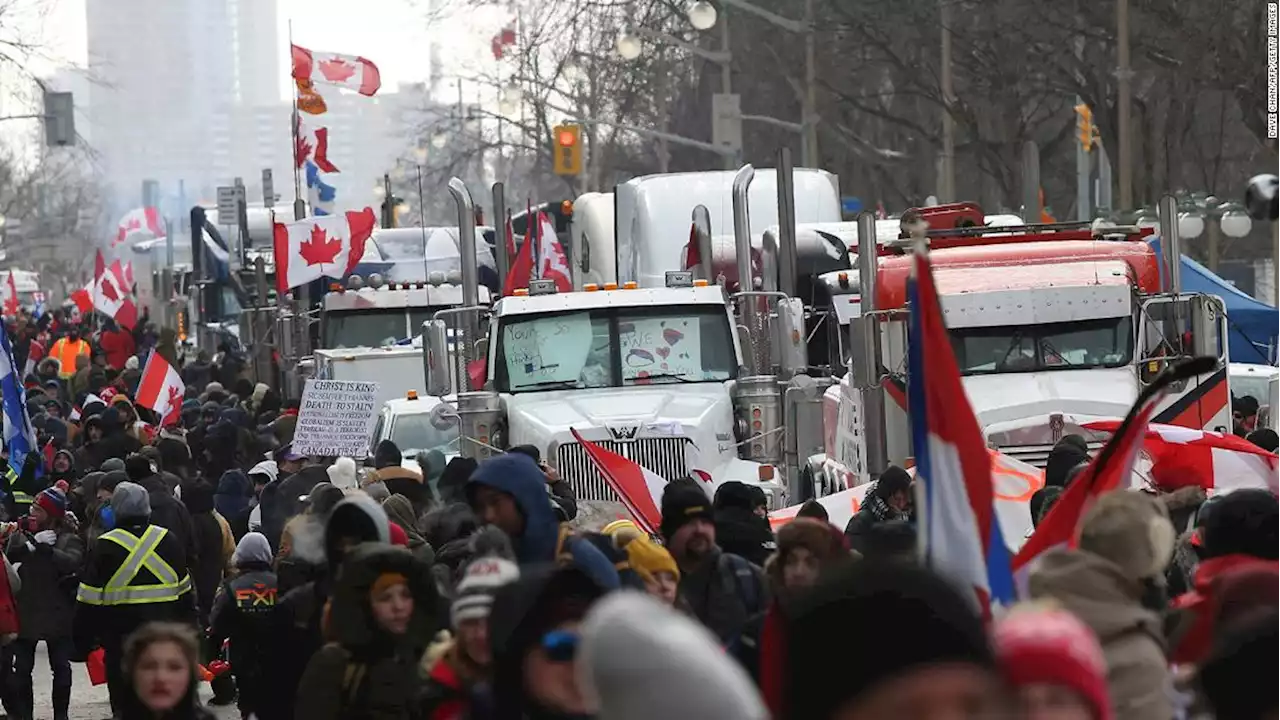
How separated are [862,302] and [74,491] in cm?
529

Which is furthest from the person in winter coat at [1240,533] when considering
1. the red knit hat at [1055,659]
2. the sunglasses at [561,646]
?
the red knit hat at [1055,659]

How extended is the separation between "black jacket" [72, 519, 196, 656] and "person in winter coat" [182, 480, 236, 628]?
2.36 meters

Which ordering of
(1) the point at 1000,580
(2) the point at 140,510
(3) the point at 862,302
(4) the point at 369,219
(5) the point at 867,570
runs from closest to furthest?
1. (5) the point at 867,570
2. (1) the point at 1000,580
3. (2) the point at 140,510
4. (3) the point at 862,302
5. (4) the point at 369,219

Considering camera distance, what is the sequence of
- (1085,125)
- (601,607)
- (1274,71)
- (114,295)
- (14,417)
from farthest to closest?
(1085,125)
(114,295)
(1274,71)
(14,417)
(601,607)

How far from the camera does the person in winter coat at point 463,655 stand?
5.94 meters

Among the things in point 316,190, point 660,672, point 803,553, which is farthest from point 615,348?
point 316,190

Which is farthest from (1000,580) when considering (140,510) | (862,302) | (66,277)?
(66,277)

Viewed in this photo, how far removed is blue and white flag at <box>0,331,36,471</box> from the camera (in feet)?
60.1

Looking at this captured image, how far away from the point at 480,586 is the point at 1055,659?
285 centimetres

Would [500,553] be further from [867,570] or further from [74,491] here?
[74,491]

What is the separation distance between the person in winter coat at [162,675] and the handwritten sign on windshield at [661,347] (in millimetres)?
11571

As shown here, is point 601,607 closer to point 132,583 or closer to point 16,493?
point 132,583

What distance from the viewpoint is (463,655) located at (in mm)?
6023

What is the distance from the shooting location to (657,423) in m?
17.2
